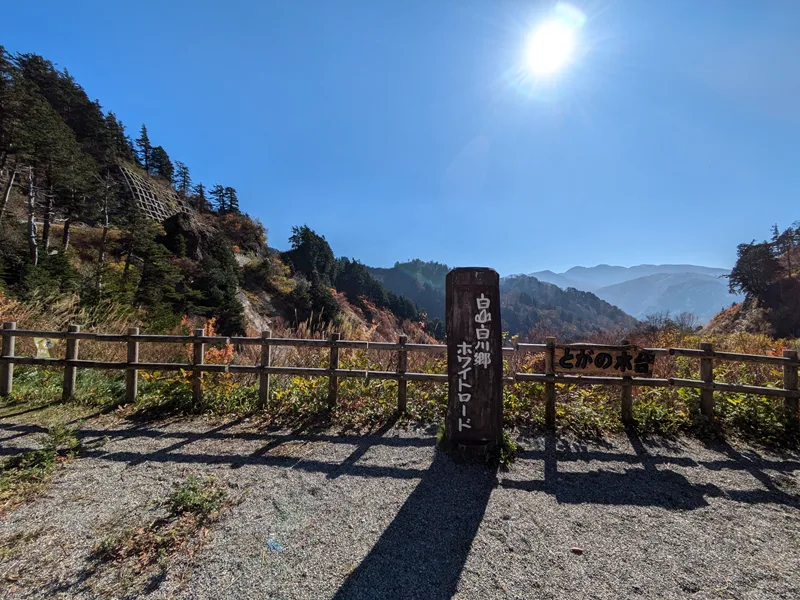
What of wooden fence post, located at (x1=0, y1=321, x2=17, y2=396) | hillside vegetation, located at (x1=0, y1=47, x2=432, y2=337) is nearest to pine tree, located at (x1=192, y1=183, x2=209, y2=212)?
hillside vegetation, located at (x1=0, y1=47, x2=432, y2=337)

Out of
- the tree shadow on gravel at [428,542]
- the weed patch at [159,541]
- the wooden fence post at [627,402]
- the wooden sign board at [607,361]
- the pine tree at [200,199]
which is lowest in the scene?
the tree shadow on gravel at [428,542]

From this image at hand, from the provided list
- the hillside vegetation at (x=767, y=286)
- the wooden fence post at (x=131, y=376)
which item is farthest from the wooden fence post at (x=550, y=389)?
the hillside vegetation at (x=767, y=286)

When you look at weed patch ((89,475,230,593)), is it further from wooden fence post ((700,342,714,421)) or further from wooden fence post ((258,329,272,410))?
wooden fence post ((700,342,714,421))

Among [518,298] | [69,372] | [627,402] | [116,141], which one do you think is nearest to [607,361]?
[627,402]

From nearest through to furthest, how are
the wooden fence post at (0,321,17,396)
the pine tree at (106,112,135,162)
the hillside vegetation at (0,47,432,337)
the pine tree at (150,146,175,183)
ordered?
the wooden fence post at (0,321,17,396), the hillside vegetation at (0,47,432,337), the pine tree at (106,112,135,162), the pine tree at (150,146,175,183)

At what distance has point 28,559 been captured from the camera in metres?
1.89

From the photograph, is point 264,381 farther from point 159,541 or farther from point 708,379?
point 708,379

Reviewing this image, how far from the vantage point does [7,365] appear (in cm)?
452

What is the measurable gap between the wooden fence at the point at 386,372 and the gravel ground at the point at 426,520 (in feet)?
2.24

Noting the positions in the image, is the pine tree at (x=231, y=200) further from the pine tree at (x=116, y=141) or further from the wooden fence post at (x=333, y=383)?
the wooden fence post at (x=333, y=383)

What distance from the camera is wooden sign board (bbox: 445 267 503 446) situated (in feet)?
10.6

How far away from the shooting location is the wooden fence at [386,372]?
3.95 meters

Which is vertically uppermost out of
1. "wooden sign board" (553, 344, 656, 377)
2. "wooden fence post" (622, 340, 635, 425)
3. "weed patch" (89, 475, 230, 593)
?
"wooden sign board" (553, 344, 656, 377)

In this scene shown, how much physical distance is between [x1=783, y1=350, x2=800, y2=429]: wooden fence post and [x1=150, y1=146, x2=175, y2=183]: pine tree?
53.8m
